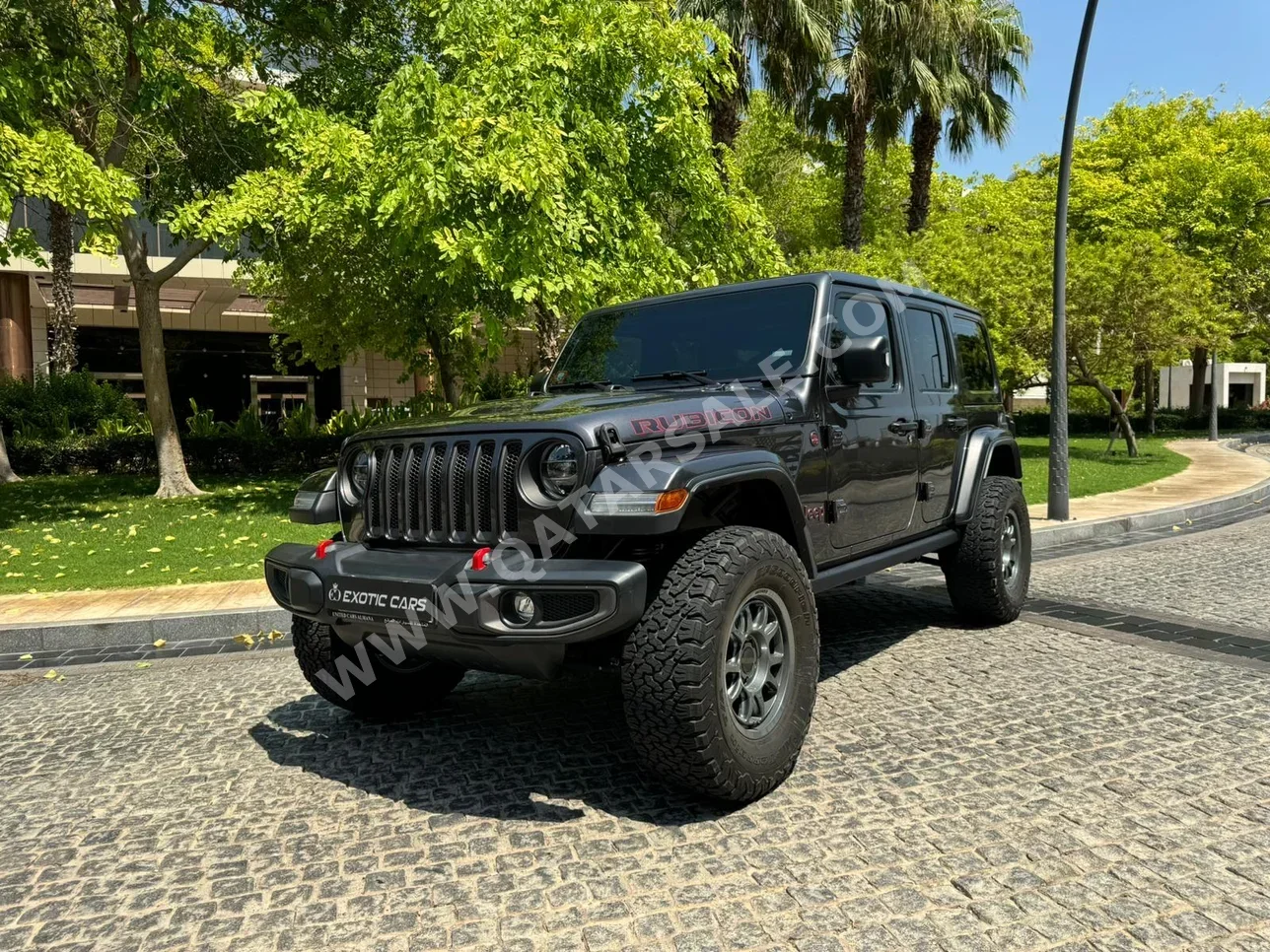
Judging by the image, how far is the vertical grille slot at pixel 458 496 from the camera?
344 centimetres

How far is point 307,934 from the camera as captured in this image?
263 centimetres

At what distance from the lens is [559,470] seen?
329 centimetres

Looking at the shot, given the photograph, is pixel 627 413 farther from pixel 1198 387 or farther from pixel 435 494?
pixel 1198 387

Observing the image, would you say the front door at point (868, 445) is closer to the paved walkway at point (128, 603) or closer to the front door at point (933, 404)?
the front door at point (933, 404)

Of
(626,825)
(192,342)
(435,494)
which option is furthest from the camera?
(192,342)

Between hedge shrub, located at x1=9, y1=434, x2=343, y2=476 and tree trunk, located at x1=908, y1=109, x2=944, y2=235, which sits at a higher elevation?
tree trunk, located at x1=908, y1=109, x2=944, y2=235

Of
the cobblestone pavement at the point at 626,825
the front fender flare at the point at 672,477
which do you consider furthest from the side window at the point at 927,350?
the front fender flare at the point at 672,477

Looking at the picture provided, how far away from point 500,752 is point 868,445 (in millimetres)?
2206

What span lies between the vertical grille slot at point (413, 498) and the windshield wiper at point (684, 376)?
1.28 metres

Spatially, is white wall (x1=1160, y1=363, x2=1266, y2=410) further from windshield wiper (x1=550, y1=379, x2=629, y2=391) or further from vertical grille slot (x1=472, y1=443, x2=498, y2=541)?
vertical grille slot (x1=472, y1=443, x2=498, y2=541)

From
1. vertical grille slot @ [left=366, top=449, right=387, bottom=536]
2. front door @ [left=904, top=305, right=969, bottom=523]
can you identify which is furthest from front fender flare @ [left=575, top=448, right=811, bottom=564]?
front door @ [left=904, top=305, right=969, bottom=523]

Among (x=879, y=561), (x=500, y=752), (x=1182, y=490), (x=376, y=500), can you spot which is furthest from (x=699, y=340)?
(x=1182, y=490)

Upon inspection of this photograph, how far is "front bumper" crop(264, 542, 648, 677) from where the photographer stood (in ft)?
9.84

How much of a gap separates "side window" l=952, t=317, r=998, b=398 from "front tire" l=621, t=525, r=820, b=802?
2873 millimetres
